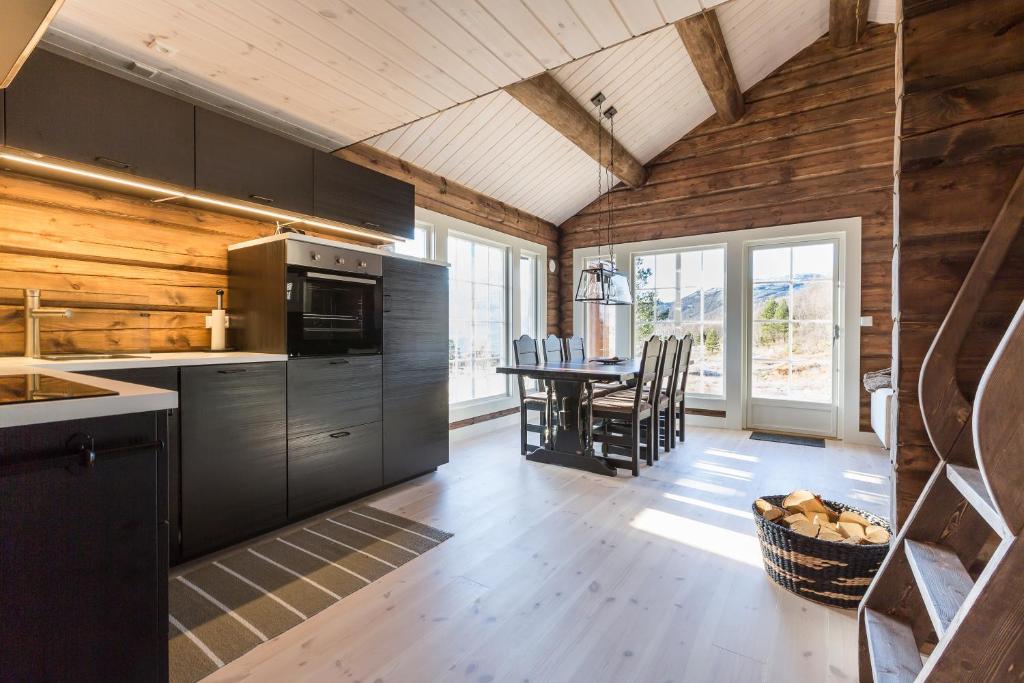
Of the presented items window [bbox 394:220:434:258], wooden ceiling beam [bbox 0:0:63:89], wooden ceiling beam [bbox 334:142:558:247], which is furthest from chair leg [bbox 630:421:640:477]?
Answer: wooden ceiling beam [bbox 0:0:63:89]

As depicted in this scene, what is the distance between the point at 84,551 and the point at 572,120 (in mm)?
4062

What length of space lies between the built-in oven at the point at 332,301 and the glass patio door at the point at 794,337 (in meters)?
3.90

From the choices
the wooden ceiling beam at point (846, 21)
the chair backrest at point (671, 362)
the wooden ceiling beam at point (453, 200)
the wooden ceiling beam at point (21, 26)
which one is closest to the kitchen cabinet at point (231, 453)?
the wooden ceiling beam at point (21, 26)

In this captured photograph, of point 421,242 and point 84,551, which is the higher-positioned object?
point 421,242

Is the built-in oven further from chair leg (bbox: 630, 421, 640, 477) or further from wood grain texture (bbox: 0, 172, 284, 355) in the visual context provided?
chair leg (bbox: 630, 421, 640, 477)

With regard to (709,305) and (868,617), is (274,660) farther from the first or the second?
(709,305)

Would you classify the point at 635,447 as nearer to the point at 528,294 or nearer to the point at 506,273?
the point at 506,273

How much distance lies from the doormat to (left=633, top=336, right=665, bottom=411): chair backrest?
1.51m

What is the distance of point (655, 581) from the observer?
6.48ft

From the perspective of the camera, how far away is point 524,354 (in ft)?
13.7

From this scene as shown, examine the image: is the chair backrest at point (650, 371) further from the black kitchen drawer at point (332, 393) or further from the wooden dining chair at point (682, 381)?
the black kitchen drawer at point (332, 393)

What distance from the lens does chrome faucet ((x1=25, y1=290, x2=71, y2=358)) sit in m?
1.99

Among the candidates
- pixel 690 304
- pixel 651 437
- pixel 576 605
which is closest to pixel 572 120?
pixel 690 304

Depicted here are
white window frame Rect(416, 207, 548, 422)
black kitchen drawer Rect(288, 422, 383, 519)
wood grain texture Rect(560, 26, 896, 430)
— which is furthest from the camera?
wood grain texture Rect(560, 26, 896, 430)
